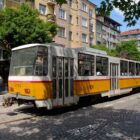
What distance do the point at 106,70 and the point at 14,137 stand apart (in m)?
10.7

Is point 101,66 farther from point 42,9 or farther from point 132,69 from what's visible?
point 42,9

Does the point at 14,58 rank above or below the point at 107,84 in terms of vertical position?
above

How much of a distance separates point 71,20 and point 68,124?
1531 inches

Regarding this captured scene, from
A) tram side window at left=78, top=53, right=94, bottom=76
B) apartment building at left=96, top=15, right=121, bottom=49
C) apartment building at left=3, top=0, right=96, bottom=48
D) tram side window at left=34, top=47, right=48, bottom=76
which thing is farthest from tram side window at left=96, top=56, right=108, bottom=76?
apartment building at left=96, top=15, right=121, bottom=49

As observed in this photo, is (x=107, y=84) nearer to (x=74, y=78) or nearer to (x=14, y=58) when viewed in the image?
(x=74, y=78)

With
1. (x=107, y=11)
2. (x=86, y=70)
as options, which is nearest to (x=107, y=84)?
(x=86, y=70)

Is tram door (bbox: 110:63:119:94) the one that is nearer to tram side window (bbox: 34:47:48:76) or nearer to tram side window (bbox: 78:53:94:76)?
tram side window (bbox: 78:53:94:76)

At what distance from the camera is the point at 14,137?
30.3 ft

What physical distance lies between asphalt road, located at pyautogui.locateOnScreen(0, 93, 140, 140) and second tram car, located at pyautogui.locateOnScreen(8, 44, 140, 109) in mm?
751

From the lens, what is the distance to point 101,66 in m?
18.3

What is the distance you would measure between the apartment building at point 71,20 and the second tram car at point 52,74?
949 inches

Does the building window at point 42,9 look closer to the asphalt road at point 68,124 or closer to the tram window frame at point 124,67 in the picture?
the tram window frame at point 124,67

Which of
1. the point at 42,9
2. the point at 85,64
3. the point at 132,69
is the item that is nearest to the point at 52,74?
the point at 85,64

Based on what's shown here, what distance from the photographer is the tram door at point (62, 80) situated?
44.9ft
